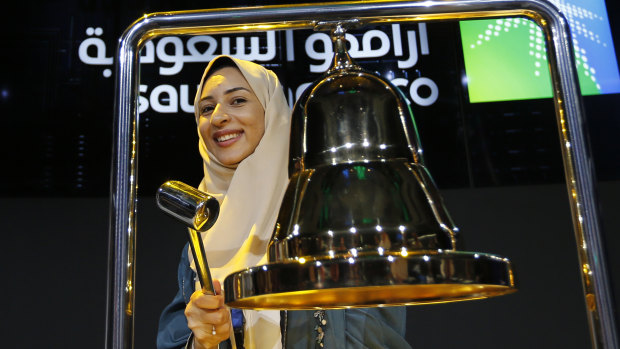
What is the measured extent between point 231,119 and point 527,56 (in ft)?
3.87

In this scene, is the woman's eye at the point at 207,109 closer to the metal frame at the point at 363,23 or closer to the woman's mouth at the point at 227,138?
the woman's mouth at the point at 227,138

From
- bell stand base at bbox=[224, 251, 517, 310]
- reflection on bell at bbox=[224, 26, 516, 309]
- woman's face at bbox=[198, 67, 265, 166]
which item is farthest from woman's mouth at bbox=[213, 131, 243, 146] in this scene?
bell stand base at bbox=[224, 251, 517, 310]

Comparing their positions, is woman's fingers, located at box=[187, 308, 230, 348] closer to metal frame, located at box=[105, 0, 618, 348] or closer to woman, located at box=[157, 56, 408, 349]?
woman, located at box=[157, 56, 408, 349]

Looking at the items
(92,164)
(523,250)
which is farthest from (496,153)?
(92,164)

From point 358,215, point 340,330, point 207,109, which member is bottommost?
point 340,330

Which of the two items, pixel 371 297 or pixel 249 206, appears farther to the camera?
pixel 249 206

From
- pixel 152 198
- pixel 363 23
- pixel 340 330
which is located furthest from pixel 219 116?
pixel 152 198

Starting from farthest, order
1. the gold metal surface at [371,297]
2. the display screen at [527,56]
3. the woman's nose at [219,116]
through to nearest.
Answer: the display screen at [527,56], the woman's nose at [219,116], the gold metal surface at [371,297]

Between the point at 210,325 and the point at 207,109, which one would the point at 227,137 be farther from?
the point at 210,325

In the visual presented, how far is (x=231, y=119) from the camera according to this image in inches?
45.6

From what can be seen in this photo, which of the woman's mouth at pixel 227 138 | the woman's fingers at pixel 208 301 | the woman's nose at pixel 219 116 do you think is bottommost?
the woman's fingers at pixel 208 301

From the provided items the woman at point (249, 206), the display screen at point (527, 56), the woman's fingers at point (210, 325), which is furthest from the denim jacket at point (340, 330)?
the display screen at point (527, 56)

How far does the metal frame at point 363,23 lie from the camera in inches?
19.9

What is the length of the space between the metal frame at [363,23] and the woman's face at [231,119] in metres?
0.58
